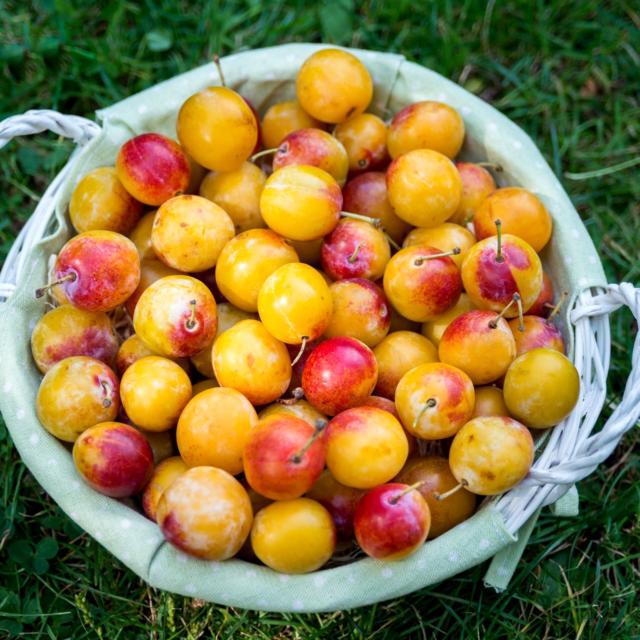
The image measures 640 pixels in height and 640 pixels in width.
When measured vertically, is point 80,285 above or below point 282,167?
below

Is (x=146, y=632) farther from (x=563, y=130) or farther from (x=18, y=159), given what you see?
(x=563, y=130)

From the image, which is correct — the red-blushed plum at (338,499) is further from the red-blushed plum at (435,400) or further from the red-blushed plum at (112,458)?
the red-blushed plum at (112,458)

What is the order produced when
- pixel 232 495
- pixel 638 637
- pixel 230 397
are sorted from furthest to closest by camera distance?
pixel 638 637 → pixel 230 397 → pixel 232 495

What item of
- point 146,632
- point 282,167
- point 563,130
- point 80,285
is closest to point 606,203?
point 563,130

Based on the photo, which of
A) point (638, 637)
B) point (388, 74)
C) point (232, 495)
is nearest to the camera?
point (232, 495)

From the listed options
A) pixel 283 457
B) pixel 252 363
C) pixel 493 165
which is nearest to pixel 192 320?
pixel 252 363

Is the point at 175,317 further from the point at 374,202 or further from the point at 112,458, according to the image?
the point at 374,202
